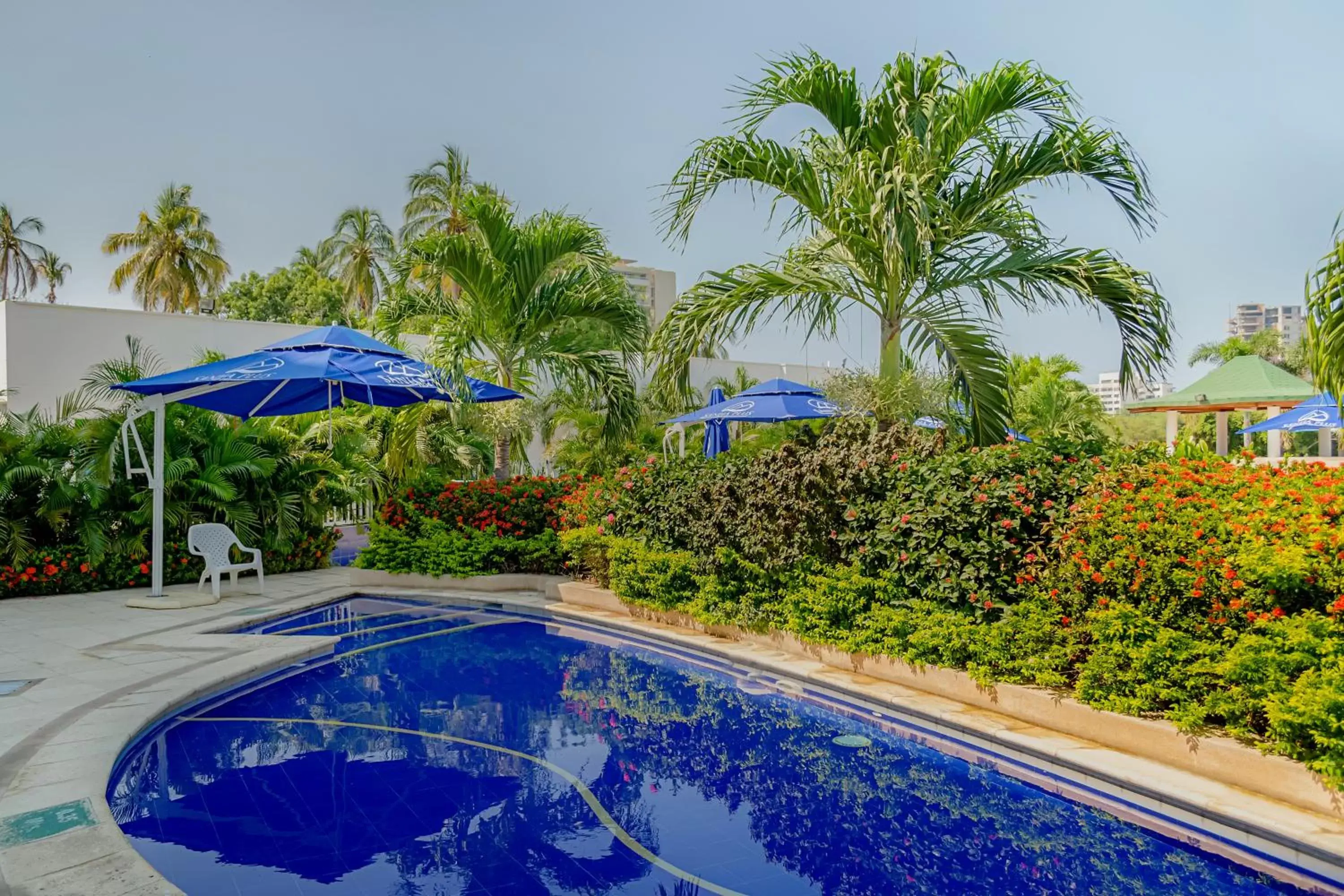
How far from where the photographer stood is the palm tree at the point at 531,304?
12000 millimetres

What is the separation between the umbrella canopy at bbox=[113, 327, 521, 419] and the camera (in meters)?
10.2

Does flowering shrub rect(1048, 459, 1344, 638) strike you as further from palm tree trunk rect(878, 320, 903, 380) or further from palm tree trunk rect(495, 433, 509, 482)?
palm tree trunk rect(495, 433, 509, 482)

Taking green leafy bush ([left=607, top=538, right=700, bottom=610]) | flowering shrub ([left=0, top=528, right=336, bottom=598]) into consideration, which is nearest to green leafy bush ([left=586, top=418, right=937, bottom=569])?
green leafy bush ([left=607, top=538, right=700, bottom=610])

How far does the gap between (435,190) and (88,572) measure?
28.3 metres

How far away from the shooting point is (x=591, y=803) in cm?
520

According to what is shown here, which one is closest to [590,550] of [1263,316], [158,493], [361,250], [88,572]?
[158,493]

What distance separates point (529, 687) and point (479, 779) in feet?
7.56

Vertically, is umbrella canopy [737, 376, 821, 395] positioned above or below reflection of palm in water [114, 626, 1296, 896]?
above

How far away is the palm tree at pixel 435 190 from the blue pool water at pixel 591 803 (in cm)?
3154

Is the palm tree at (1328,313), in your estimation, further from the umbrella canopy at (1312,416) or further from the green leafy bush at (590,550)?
the umbrella canopy at (1312,416)

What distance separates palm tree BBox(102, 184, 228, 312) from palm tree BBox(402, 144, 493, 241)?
1245 cm

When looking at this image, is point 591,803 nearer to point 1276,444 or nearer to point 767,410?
point 767,410

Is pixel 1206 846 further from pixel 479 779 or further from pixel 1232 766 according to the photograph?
pixel 479 779

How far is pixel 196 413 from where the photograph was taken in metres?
12.7
